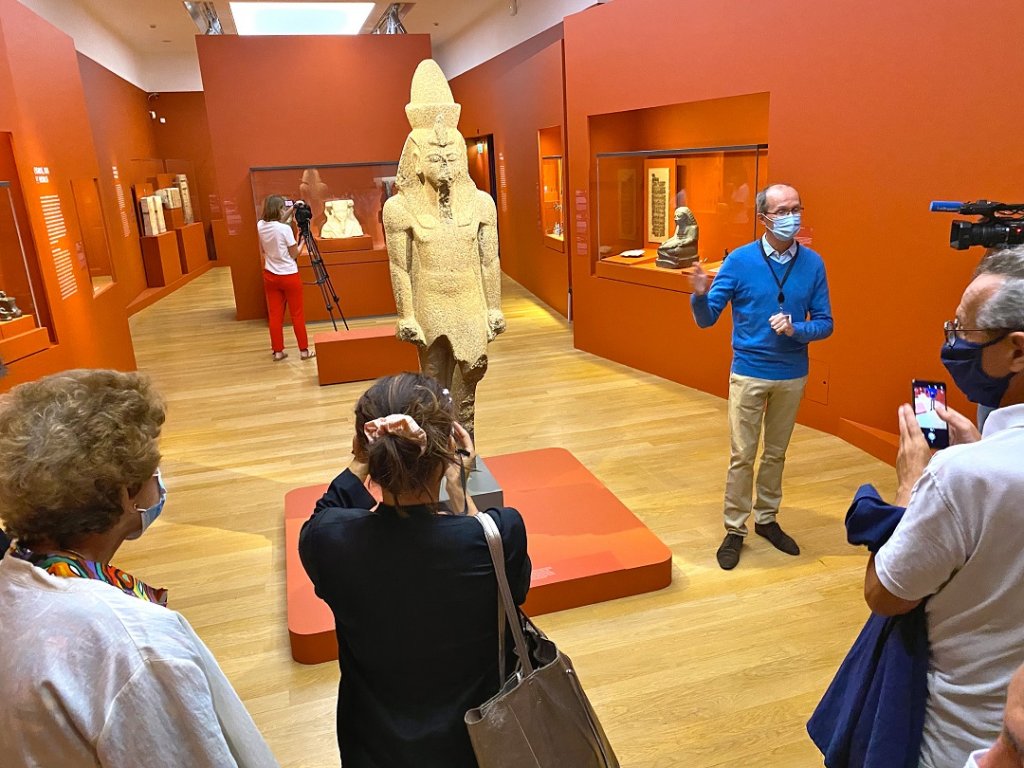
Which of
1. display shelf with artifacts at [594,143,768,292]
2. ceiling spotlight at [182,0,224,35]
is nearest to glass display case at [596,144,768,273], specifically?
display shelf with artifacts at [594,143,768,292]

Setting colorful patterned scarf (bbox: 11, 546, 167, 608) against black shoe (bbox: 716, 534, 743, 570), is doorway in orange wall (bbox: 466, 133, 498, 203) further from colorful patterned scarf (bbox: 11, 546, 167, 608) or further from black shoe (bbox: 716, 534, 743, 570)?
colorful patterned scarf (bbox: 11, 546, 167, 608)

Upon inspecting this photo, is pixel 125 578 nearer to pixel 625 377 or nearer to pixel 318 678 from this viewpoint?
pixel 318 678

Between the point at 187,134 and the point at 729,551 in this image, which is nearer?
the point at 729,551

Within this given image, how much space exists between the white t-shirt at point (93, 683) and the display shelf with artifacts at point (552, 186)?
9470 millimetres

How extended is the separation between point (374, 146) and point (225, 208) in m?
2.35

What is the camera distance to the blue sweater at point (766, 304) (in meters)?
3.70

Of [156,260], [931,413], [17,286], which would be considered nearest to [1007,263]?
[931,413]

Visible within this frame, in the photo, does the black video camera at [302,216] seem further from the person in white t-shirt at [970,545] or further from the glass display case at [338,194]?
the person in white t-shirt at [970,545]

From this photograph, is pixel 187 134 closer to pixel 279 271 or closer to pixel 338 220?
pixel 338 220

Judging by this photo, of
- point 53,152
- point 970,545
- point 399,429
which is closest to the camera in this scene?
point 970,545

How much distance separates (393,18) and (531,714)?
1344cm

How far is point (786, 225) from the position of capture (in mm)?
3633

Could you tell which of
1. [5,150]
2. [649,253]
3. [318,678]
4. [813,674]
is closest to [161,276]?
[5,150]

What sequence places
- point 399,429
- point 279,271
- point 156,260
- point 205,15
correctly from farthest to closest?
point 156,260 → point 205,15 → point 279,271 → point 399,429
